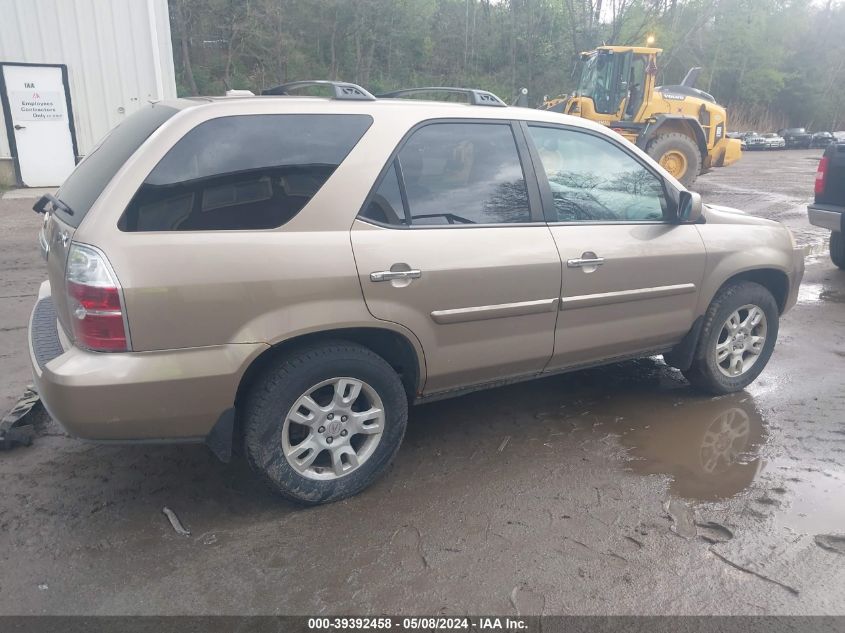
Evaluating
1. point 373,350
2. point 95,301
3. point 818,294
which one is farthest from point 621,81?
point 95,301

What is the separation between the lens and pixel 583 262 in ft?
11.7

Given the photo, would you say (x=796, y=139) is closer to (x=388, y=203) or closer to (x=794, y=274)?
(x=794, y=274)

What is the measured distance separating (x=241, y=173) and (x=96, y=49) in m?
11.6

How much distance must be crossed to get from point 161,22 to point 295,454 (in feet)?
39.9

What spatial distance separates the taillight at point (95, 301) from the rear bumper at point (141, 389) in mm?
67

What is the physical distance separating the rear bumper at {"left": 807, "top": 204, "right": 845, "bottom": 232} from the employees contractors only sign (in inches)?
488

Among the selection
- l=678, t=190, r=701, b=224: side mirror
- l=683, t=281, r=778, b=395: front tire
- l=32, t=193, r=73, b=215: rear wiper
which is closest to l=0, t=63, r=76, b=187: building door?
l=32, t=193, r=73, b=215: rear wiper

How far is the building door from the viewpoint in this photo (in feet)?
39.5

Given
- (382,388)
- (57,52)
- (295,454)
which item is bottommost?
(295,454)

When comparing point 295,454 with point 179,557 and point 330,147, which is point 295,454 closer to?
point 179,557

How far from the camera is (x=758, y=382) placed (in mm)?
4695

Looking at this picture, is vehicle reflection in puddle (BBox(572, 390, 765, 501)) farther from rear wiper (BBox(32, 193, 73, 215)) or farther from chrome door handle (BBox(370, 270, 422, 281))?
rear wiper (BBox(32, 193, 73, 215))

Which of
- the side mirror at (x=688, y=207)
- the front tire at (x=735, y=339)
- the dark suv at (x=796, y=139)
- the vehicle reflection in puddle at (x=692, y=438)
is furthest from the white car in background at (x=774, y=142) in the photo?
the side mirror at (x=688, y=207)

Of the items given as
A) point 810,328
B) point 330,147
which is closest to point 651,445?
point 330,147
